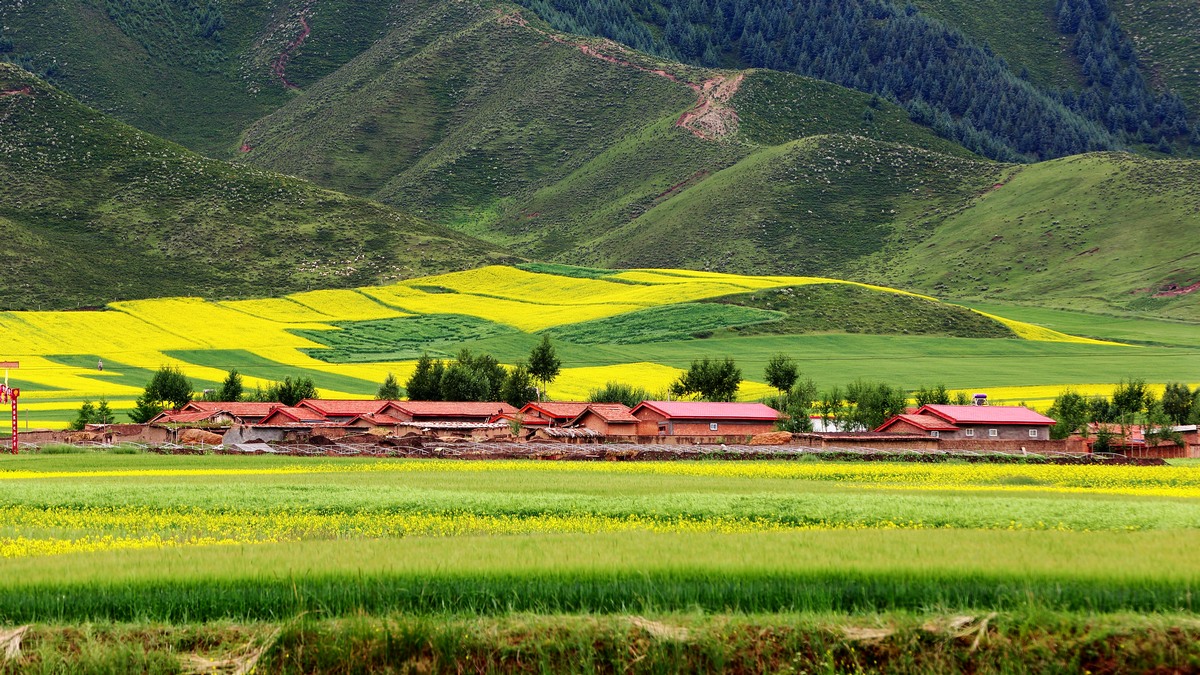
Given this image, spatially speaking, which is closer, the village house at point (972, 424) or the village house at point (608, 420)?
the village house at point (972, 424)

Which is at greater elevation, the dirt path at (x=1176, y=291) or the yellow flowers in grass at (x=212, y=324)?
the dirt path at (x=1176, y=291)

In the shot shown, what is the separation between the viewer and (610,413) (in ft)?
275

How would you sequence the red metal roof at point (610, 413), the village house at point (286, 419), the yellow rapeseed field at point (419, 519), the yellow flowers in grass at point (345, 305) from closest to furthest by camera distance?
the yellow rapeseed field at point (419, 519)
the village house at point (286, 419)
the red metal roof at point (610, 413)
the yellow flowers in grass at point (345, 305)

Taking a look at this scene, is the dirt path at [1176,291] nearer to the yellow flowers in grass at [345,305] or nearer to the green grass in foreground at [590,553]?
the yellow flowers in grass at [345,305]

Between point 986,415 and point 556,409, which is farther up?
point 556,409

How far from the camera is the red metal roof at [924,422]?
75.4 meters

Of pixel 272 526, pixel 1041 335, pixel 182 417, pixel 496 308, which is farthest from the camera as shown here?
pixel 496 308

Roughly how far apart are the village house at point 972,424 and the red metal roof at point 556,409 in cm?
2042

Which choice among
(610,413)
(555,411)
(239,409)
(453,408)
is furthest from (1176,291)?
(239,409)

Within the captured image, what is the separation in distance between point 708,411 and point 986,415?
54.8 ft

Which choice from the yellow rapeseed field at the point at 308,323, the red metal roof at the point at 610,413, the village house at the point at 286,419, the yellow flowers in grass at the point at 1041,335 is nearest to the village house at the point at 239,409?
the village house at the point at 286,419

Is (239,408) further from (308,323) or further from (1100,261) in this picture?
(1100,261)

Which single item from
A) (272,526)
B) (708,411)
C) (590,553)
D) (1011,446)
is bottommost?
(272,526)

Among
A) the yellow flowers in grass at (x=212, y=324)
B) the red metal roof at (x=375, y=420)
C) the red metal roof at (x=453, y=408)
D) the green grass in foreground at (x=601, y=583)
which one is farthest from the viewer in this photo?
the yellow flowers in grass at (x=212, y=324)
